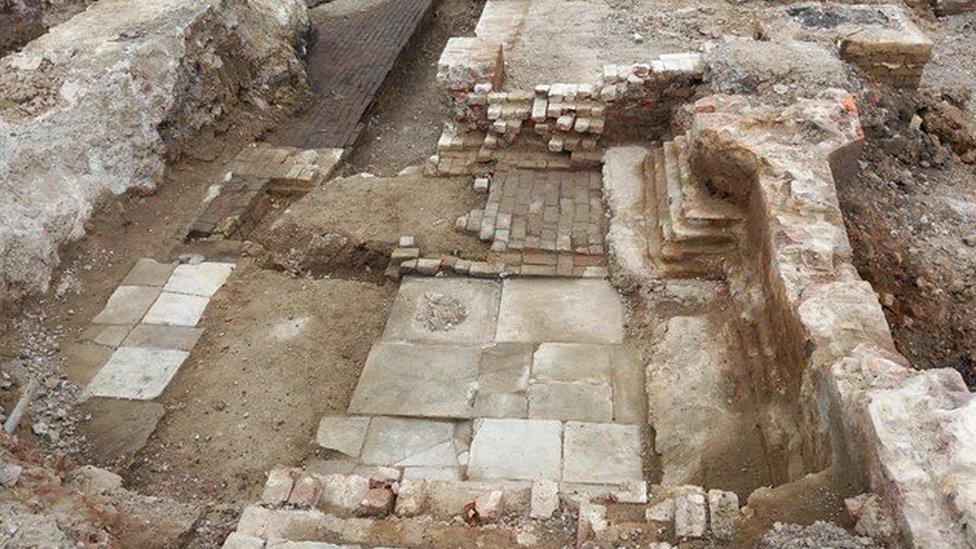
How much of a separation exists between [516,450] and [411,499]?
1.15m

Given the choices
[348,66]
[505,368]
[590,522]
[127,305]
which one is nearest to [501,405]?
[505,368]

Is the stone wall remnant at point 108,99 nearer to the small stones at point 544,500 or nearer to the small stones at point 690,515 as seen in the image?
the small stones at point 544,500

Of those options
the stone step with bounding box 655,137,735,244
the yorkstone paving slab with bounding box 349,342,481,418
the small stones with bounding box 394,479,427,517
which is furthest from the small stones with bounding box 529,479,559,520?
the stone step with bounding box 655,137,735,244

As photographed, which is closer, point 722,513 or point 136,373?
point 722,513

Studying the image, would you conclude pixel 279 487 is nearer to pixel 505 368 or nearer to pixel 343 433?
pixel 343 433

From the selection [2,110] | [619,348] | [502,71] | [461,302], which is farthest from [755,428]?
[2,110]

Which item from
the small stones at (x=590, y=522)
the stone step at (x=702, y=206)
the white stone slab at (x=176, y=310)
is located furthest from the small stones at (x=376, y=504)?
the stone step at (x=702, y=206)

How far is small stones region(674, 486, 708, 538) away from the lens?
3.32 meters

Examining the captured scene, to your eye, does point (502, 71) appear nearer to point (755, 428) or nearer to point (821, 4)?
point (821, 4)

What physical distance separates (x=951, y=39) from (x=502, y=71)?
548 centimetres

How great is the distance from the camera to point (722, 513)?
3371 millimetres

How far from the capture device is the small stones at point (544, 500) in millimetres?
3574

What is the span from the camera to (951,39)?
30.1 feet

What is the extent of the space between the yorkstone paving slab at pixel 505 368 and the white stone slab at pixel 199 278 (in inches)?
91.5
